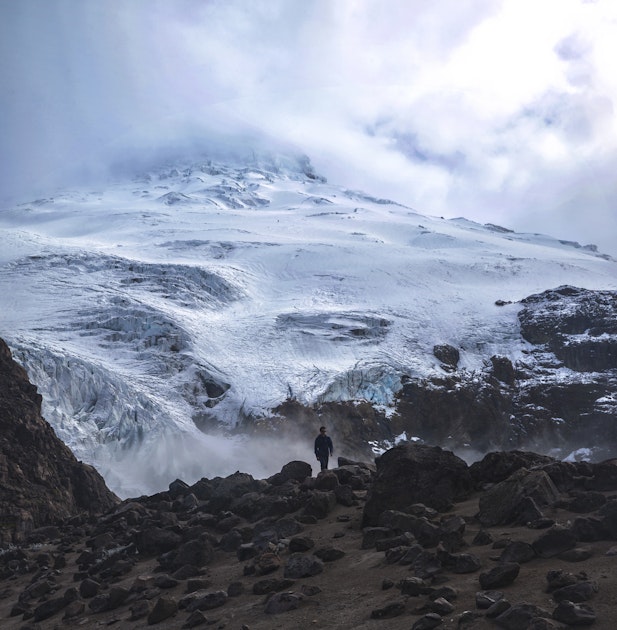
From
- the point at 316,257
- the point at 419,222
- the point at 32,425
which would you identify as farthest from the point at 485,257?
the point at 32,425

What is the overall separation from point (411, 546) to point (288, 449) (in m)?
30.9

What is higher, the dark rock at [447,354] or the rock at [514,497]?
the dark rock at [447,354]

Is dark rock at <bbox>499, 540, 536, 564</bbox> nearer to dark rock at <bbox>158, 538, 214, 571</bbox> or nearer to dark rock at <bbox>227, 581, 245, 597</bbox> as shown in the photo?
dark rock at <bbox>227, 581, 245, 597</bbox>

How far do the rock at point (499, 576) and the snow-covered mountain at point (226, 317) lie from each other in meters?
30.9

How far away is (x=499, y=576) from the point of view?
24.9ft

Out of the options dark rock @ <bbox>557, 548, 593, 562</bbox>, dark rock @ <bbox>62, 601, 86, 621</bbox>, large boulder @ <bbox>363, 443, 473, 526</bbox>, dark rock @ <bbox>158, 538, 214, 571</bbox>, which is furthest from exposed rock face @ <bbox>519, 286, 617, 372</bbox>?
dark rock @ <bbox>557, 548, 593, 562</bbox>

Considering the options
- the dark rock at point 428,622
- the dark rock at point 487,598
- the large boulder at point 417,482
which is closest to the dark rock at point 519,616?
the dark rock at point 487,598

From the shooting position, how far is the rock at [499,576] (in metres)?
7.55

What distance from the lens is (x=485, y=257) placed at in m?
83.2

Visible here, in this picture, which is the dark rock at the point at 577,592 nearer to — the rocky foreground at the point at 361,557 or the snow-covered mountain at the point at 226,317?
the rocky foreground at the point at 361,557

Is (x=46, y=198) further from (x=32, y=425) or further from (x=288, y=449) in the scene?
(x=32, y=425)

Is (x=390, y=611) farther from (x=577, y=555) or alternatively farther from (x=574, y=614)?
(x=577, y=555)

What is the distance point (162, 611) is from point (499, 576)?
4491 mm

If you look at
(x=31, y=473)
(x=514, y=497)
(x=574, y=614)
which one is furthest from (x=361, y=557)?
(x=31, y=473)
